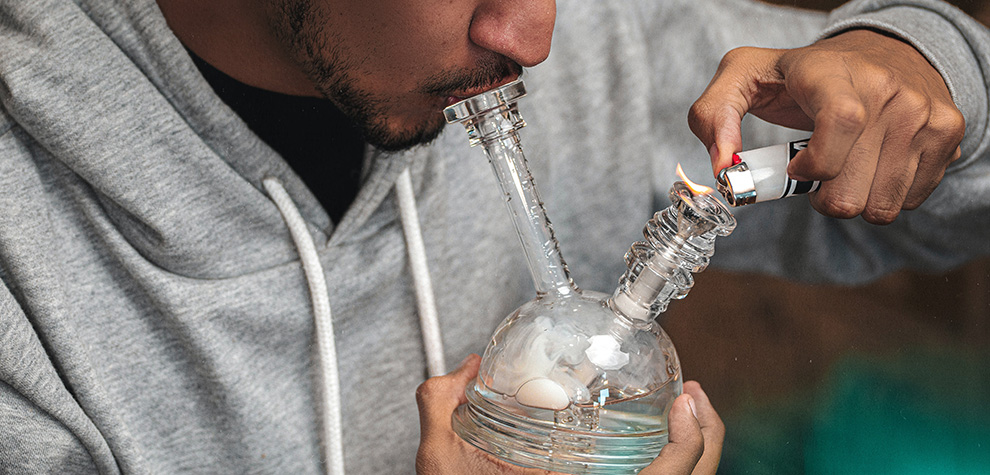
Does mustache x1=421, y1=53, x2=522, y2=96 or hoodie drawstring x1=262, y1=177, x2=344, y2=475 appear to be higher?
mustache x1=421, y1=53, x2=522, y2=96

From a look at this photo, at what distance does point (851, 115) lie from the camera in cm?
36

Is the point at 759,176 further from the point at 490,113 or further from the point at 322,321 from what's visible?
the point at 322,321

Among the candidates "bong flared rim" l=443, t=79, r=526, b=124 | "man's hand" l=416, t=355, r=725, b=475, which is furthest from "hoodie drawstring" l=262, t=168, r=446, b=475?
"bong flared rim" l=443, t=79, r=526, b=124

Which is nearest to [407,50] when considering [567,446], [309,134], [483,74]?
[483,74]

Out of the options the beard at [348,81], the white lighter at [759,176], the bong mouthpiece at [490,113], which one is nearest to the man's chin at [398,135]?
the beard at [348,81]

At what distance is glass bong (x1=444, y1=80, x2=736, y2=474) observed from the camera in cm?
40

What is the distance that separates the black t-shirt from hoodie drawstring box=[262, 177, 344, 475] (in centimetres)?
4

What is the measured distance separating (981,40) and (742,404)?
26cm

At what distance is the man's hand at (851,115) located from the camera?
14.6 inches

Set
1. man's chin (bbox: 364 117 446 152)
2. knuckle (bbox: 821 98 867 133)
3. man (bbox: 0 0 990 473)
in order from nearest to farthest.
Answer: knuckle (bbox: 821 98 867 133) → man (bbox: 0 0 990 473) → man's chin (bbox: 364 117 446 152)

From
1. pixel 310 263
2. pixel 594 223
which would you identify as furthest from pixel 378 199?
pixel 594 223

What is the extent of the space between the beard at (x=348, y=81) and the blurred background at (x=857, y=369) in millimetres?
219

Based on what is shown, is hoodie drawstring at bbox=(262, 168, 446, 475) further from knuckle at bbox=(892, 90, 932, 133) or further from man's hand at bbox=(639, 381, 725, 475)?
knuckle at bbox=(892, 90, 932, 133)

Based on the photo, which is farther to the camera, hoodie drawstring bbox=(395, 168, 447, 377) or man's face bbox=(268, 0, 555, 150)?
hoodie drawstring bbox=(395, 168, 447, 377)
